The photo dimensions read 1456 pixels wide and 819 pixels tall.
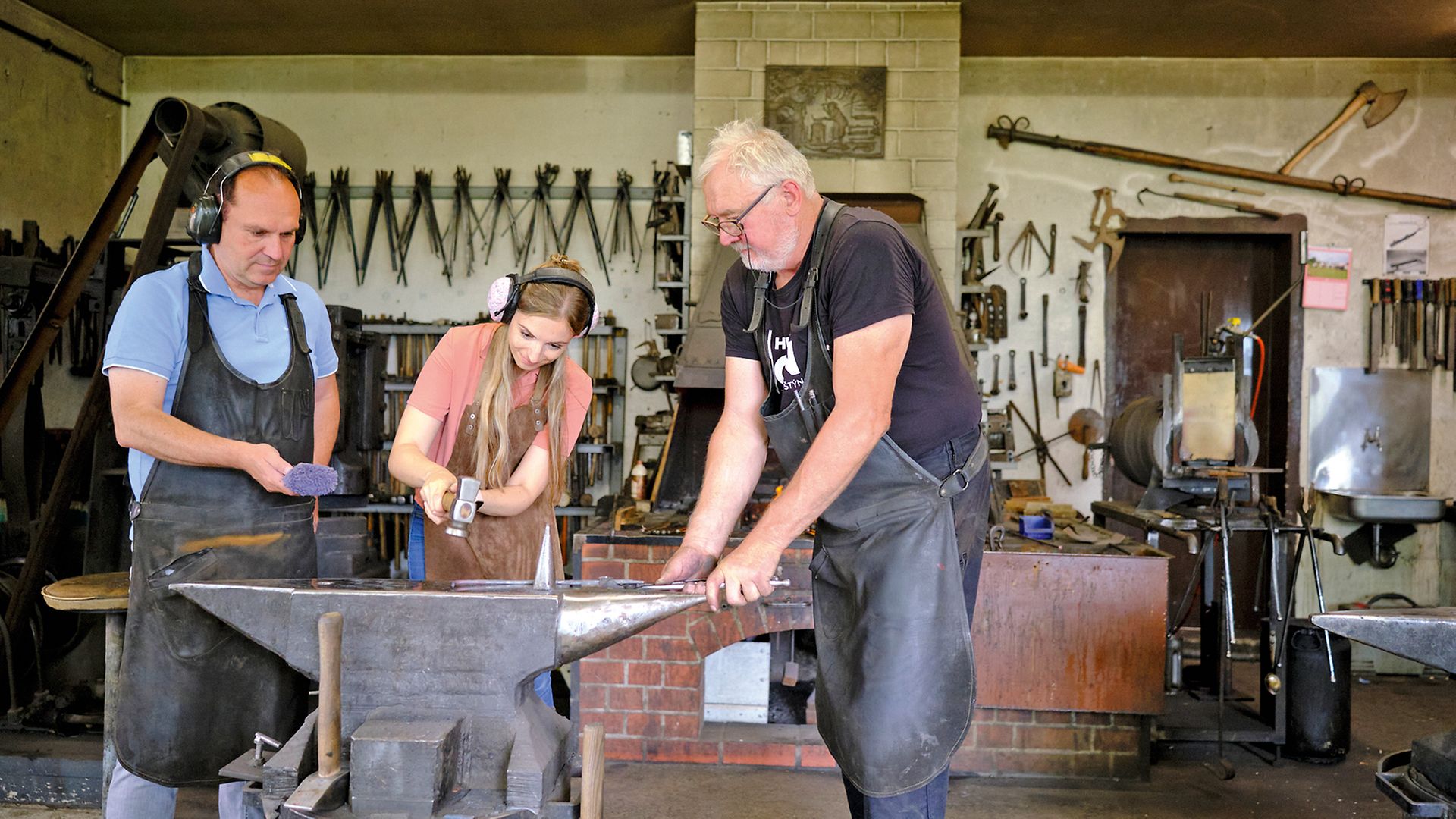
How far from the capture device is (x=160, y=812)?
222cm

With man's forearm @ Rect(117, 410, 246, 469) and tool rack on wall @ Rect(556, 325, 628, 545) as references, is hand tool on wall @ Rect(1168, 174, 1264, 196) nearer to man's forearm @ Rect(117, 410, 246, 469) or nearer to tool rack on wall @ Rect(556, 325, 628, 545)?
tool rack on wall @ Rect(556, 325, 628, 545)

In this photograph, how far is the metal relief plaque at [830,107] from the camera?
4.66m

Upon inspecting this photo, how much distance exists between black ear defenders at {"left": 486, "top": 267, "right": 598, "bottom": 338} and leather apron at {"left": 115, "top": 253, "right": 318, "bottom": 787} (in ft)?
1.63

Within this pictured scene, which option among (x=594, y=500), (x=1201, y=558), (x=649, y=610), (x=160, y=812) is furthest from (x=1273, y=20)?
(x=160, y=812)

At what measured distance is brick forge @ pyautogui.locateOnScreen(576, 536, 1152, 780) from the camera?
337 cm

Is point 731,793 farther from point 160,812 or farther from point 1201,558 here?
point 1201,558

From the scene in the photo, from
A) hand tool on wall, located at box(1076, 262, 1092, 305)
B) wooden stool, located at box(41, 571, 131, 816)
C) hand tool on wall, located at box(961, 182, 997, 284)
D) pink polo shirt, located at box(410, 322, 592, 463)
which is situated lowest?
wooden stool, located at box(41, 571, 131, 816)

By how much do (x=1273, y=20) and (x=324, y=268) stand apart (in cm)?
491

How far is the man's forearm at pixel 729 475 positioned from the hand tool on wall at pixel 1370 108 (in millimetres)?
4453

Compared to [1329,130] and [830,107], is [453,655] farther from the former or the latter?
[1329,130]

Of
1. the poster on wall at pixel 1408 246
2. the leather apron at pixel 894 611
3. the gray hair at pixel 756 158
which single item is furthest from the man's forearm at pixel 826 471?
the poster on wall at pixel 1408 246

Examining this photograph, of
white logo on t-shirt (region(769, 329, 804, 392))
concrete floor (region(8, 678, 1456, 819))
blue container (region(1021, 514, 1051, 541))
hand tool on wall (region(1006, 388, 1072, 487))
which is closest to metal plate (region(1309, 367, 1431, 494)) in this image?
hand tool on wall (region(1006, 388, 1072, 487))

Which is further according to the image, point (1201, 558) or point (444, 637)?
point (1201, 558)

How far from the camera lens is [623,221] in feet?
18.4
